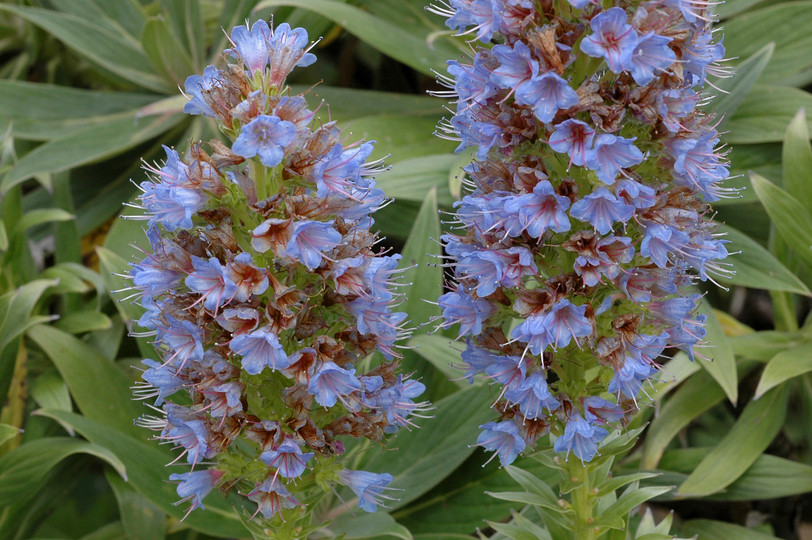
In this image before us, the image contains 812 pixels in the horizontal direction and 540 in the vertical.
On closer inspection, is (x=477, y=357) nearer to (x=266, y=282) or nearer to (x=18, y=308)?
(x=266, y=282)

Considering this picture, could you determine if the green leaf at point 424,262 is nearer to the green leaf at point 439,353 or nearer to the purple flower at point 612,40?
the green leaf at point 439,353

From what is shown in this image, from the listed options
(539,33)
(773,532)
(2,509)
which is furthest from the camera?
(773,532)

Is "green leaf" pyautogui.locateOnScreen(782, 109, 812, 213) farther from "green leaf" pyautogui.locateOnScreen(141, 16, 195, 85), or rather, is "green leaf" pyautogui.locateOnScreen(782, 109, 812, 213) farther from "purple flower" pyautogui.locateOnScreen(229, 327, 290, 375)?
"green leaf" pyautogui.locateOnScreen(141, 16, 195, 85)

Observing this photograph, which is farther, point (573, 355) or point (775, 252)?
point (775, 252)

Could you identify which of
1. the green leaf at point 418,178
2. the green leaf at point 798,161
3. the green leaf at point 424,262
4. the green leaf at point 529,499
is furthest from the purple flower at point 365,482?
the green leaf at point 798,161

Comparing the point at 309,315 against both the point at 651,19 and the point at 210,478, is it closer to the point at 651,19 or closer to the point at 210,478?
the point at 210,478

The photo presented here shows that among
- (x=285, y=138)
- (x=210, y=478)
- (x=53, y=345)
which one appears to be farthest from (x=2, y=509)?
(x=285, y=138)
